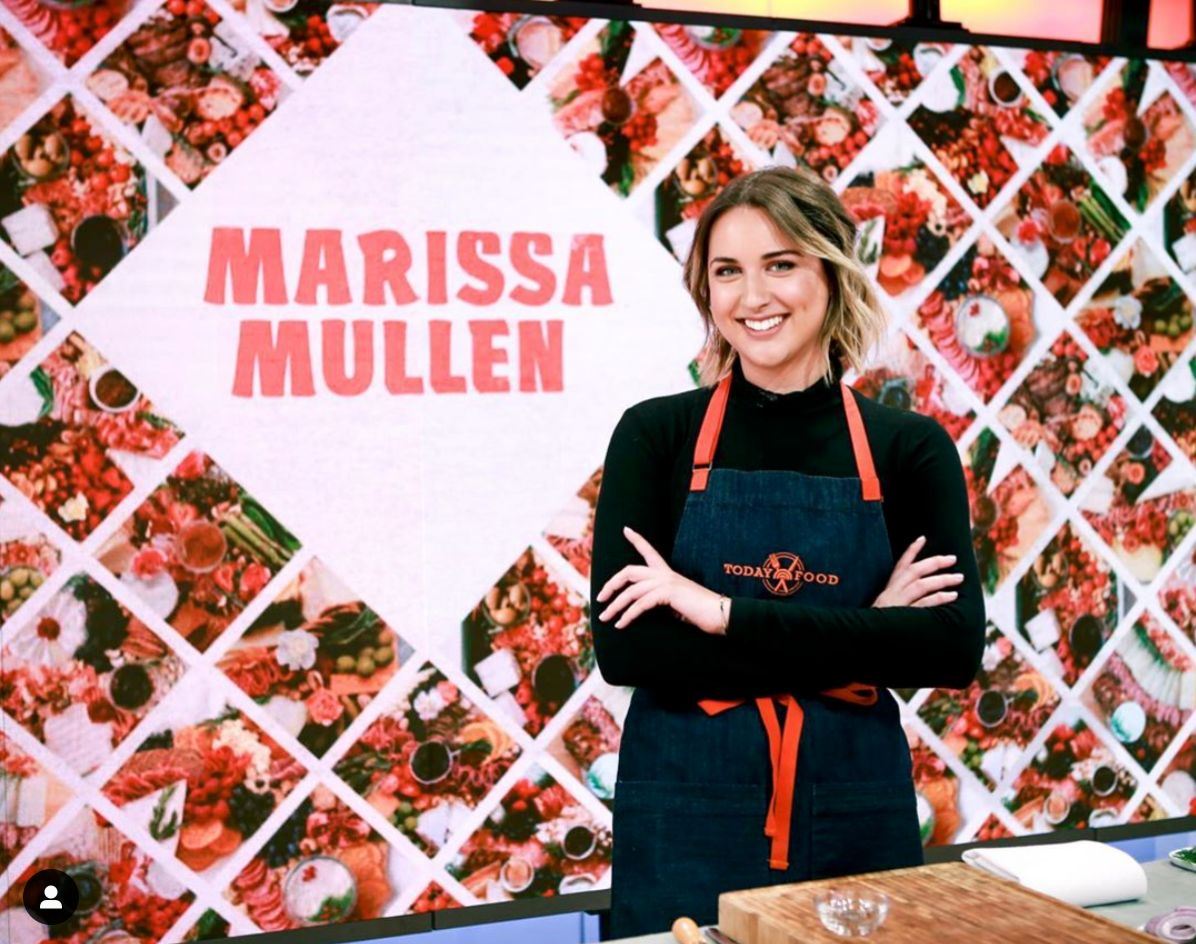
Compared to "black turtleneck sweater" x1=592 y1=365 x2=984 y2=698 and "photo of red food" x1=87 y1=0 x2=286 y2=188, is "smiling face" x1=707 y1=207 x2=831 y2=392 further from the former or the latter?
"photo of red food" x1=87 y1=0 x2=286 y2=188

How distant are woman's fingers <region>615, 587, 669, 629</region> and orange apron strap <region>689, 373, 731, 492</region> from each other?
0.16 m

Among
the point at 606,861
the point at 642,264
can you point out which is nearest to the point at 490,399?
the point at 642,264

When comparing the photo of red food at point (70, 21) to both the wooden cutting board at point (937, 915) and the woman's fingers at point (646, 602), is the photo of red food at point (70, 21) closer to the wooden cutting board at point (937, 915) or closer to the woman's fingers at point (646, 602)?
the woman's fingers at point (646, 602)

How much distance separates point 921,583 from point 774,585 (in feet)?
0.68

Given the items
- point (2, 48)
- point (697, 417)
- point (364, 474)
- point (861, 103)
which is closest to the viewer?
point (697, 417)

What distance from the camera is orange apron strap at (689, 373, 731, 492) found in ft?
6.15

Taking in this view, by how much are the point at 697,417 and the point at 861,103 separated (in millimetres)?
1901

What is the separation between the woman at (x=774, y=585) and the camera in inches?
69.3

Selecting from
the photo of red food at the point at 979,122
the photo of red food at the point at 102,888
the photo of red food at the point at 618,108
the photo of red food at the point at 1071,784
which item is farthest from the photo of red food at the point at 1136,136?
the photo of red food at the point at 102,888

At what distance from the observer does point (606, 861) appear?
11.0 ft

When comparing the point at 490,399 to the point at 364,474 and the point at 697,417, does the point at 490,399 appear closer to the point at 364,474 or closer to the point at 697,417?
the point at 364,474

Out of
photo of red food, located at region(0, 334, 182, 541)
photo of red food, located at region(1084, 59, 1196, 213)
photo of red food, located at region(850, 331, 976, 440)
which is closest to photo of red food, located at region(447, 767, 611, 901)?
photo of red food, located at region(0, 334, 182, 541)

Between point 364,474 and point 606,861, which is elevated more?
point 364,474

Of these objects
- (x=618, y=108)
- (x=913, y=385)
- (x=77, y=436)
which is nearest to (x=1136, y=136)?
(x=913, y=385)
